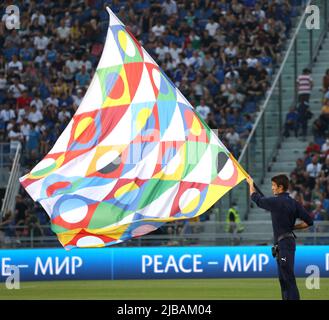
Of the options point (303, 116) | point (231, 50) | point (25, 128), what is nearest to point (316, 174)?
point (303, 116)

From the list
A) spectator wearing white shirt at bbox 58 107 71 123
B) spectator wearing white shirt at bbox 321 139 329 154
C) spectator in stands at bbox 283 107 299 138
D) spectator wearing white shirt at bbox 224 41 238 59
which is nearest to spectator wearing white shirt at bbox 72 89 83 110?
spectator wearing white shirt at bbox 58 107 71 123

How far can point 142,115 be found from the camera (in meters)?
23.5

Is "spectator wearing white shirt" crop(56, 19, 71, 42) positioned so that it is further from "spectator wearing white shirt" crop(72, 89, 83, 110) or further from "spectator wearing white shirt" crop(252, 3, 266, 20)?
"spectator wearing white shirt" crop(252, 3, 266, 20)

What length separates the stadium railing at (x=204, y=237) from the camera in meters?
29.5

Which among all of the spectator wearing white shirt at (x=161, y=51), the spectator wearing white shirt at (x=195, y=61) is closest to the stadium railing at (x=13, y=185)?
the spectator wearing white shirt at (x=161, y=51)

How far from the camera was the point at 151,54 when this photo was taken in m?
38.8

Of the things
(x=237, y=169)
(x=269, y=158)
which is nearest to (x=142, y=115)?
(x=237, y=169)

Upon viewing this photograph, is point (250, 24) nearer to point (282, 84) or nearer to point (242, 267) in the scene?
point (282, 84)

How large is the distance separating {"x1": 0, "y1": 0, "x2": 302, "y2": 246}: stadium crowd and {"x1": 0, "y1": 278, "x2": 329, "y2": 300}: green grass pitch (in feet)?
19.5

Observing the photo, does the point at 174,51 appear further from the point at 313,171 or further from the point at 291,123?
the point at 313,171

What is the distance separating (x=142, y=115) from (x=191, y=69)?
571 inches

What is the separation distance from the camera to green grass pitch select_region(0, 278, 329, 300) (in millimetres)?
23430

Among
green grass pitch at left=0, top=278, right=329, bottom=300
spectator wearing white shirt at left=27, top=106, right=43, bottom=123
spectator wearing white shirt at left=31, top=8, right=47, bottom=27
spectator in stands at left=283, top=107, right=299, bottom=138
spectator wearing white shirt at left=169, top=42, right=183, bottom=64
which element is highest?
spectator wearing white shirt at left=31, top=8, right=47, bottom=27

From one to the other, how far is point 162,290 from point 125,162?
10.6 feet
